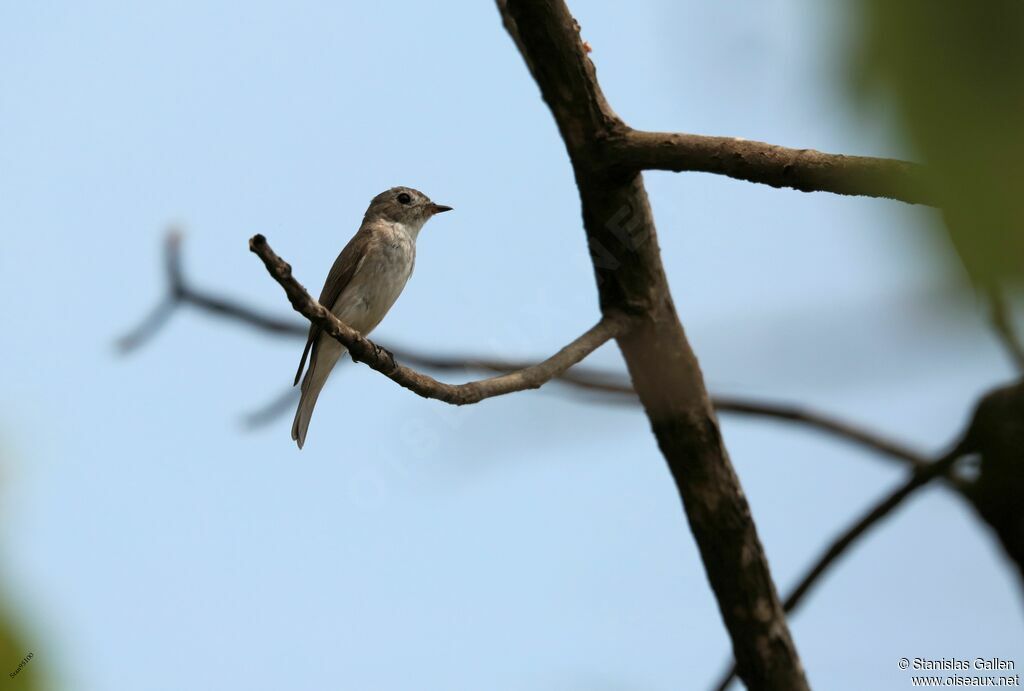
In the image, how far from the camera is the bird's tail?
23.3 ft

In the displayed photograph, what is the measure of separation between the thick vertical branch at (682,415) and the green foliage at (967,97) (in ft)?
14.2

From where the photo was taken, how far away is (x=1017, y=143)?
468 millimetres

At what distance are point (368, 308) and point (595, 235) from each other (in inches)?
103

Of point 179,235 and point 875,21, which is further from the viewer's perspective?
point 179,235

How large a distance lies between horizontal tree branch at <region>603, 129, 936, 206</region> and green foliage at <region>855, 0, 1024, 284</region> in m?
2.48

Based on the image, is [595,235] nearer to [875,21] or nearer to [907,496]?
[907,496]

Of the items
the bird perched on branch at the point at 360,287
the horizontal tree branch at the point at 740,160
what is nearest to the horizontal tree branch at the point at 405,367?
the horizontal tree branch at the point at 740,160

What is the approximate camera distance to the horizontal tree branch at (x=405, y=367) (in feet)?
11.7

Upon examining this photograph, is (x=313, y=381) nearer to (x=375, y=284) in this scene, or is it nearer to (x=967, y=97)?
(x=375, y=284)

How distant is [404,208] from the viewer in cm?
824

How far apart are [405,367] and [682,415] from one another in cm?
179

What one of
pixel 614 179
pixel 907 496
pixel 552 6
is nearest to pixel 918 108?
pixel 552 6

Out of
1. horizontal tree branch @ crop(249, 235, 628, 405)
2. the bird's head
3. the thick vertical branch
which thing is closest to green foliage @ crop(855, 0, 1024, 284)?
horizontal tree branch @ crop(249, 235, 628, 405)

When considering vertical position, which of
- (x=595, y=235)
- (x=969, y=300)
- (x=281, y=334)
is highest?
(x=595, y=235)
